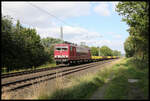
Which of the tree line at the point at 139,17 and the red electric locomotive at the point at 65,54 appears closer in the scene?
the tree line at the point at 139,17

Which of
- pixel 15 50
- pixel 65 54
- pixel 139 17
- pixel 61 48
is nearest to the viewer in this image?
pixel 139 17

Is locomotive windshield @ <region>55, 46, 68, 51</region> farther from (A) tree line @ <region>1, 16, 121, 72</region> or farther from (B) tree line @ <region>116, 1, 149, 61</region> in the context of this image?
(B) tree line @ <region>116, 1, 149, 61</region>

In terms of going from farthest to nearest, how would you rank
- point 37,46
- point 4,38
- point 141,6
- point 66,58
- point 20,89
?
point 37,46, point 66,58, point 4,38, point 141,6, point 20,89

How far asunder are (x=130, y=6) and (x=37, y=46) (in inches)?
845

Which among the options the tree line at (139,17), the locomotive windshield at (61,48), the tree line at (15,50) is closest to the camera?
the tree line at (139,17)

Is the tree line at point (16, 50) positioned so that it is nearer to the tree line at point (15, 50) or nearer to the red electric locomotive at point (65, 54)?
the tree line at point (15, 50)

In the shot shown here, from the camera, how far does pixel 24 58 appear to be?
26703 mm

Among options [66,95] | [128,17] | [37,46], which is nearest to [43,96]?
[66,95]

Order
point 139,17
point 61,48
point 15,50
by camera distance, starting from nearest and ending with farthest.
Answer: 1. point 139,17
2. point 15,50
3. point 61,48

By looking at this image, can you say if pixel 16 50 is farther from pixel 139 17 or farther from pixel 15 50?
pixel 139 17

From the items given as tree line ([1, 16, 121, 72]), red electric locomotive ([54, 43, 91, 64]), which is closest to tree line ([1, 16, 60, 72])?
tree line ([1, 16, 121, 72])

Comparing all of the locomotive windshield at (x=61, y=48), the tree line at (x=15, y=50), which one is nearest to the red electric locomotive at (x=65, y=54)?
the locomotive windshield at (x=61, y=48)

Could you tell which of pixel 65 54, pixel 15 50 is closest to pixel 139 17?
pixel 65 54

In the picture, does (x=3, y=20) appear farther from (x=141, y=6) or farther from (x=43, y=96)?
(x=43, y=96)
